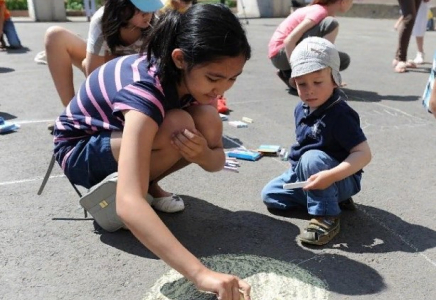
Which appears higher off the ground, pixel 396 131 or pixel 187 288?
pixel 187 288

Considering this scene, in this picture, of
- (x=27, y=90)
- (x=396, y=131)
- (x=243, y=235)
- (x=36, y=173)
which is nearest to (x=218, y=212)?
(x=243, y=235)

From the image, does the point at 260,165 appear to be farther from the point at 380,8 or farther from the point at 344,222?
the point at 380,8

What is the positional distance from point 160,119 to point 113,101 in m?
0.25

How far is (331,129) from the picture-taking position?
8.11ft

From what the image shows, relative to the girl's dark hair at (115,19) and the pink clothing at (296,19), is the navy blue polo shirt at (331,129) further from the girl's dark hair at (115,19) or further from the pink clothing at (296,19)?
the pink clothing at (296,19)

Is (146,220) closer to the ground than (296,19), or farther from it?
farther from it

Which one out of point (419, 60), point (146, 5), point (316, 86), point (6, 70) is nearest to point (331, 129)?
point (316, 86)

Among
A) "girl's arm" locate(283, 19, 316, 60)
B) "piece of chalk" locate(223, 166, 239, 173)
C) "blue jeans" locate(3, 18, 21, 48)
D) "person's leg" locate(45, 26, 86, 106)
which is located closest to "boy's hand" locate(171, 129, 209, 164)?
"piece of chalk" locate(223, 166, 239, 173)

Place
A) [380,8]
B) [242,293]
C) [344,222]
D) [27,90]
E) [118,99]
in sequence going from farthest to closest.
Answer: [380,8], [27,90], [344,222], [118,99], [242,293]

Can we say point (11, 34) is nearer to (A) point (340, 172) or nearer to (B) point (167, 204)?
(B) point (167, 204)

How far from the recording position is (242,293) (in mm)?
1613

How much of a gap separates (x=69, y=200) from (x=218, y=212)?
74cm

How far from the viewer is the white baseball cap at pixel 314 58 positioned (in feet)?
7.96

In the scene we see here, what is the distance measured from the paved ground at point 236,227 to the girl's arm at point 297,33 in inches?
29.3
